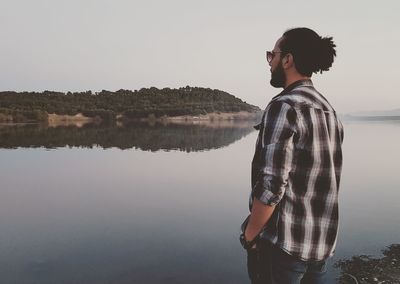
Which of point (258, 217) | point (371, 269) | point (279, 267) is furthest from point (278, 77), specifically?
point (371, 269)

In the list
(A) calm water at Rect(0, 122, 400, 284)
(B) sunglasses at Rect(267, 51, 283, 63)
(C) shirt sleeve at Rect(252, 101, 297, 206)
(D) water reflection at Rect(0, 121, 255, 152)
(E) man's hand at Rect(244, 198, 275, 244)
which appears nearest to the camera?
(C) shirt sleeve at Rect(252, 101, 297, 206)

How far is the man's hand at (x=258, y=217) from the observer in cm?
306

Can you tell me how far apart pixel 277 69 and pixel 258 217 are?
129 centimetres

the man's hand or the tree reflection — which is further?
the tree reflection

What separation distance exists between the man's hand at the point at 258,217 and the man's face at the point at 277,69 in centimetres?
107

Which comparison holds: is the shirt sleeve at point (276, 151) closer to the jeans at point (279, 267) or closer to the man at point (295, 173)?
the man at point (295, 173)

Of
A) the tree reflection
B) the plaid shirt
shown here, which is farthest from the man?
the tree reflection

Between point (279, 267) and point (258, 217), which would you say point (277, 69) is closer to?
point (258, 217)

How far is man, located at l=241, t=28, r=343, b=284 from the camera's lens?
9.77 ft

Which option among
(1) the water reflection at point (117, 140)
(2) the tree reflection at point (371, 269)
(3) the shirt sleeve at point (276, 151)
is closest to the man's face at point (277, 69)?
(3) the shirt sleeve at point (276, 151)

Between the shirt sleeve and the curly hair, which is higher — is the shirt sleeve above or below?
below

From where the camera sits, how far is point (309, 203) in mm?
3172

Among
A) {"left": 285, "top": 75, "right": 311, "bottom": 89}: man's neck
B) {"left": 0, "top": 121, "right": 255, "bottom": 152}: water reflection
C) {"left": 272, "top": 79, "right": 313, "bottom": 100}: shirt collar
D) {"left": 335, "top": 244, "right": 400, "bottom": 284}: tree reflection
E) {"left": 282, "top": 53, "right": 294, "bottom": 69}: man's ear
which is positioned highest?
{"left": 282, "top": 53, "right": 294, "bottom": 69}: man's ear

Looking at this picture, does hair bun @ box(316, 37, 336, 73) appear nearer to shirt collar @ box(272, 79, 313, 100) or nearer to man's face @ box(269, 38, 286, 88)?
shirt collar @ box(272, 79, 313, 100)
